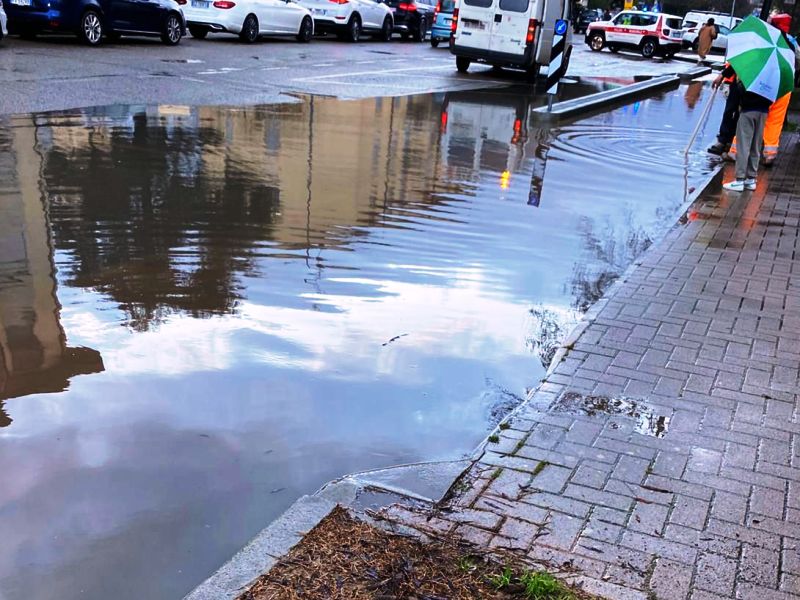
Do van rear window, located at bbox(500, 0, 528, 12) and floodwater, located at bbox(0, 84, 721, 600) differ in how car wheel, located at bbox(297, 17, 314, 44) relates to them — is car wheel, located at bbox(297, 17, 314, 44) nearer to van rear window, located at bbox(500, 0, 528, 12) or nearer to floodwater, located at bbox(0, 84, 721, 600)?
van rear window, located at bbox(500, 0, 528, 12)

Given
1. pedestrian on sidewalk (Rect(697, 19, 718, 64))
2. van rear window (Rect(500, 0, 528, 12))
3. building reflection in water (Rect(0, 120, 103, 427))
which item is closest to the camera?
building reflection in water (Rect(0, 120, 103, 427))

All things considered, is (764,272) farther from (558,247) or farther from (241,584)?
(241,584)

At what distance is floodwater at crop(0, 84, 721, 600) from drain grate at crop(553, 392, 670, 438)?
0.39 metres

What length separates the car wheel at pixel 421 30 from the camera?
33.5 m

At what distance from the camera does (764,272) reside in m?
7.21

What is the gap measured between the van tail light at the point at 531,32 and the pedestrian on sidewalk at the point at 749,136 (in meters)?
12.2

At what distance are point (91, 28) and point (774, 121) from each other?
14375 millimetres

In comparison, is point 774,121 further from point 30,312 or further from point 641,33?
point 641,33

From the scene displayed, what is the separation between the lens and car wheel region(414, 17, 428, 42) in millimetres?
33469

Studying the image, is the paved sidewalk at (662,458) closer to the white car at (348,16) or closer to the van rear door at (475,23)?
the van rear door at (475,23)

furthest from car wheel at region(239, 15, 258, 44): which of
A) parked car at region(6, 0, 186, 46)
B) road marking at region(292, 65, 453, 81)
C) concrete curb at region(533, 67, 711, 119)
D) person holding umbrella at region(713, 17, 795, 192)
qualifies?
person holding umbrella at region(713, 17, 795, 192)

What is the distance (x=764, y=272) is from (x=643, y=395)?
10.5ft

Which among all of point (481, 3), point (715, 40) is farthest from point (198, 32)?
point (715, 40)

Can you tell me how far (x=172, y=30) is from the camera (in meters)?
21.2
